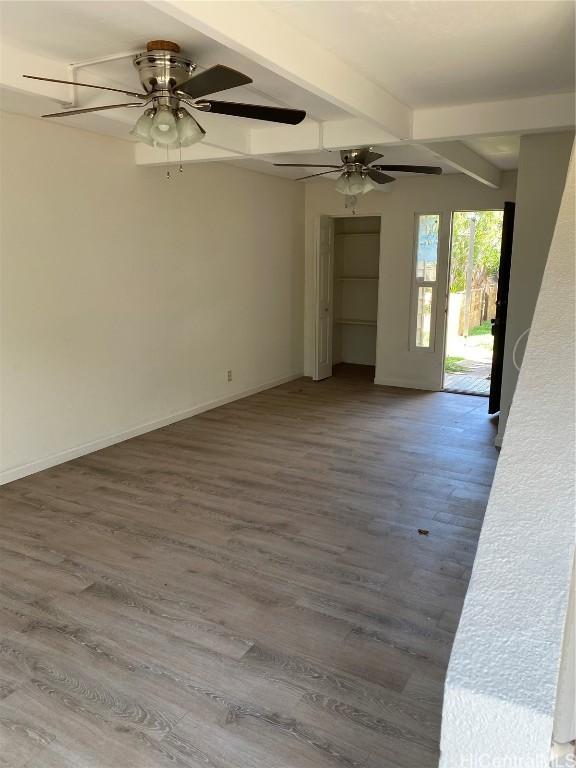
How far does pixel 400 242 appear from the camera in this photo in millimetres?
7254

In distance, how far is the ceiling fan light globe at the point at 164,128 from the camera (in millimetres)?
2988

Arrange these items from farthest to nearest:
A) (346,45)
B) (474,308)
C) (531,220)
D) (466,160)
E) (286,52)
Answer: (474,308) < (466,160) < (531,220) < (346,45) < (286,52)

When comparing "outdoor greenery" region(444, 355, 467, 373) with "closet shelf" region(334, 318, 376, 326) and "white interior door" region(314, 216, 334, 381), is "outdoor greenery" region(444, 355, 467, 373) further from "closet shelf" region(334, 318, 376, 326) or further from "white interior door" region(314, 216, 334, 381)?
"white interior door" region(314, 216, 334, 381)

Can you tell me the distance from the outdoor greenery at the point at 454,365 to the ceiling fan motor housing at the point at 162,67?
5926 mm

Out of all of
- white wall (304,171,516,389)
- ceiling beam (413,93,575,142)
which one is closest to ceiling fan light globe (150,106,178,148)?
ceiling beam (413,93,575,142)

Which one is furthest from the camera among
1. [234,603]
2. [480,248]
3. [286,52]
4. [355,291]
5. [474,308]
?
[474,308]

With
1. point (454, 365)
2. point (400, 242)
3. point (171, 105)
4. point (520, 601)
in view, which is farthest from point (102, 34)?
point (454, 365)

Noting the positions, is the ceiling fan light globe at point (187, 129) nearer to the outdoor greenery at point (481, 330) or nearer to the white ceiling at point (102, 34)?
the white ceiling at point (102, 34)

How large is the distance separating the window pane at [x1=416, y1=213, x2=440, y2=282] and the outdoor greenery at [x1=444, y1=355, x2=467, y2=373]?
4.98 ft

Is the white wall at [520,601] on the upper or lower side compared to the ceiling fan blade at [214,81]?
lower

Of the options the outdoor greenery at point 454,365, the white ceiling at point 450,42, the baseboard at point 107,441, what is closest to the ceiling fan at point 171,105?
the white ceiling at point 450,42

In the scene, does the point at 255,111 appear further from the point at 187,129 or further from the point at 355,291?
the point at 355,291

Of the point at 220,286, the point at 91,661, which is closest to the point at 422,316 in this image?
the point at 220,286

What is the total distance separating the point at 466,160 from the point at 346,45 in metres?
2.78
